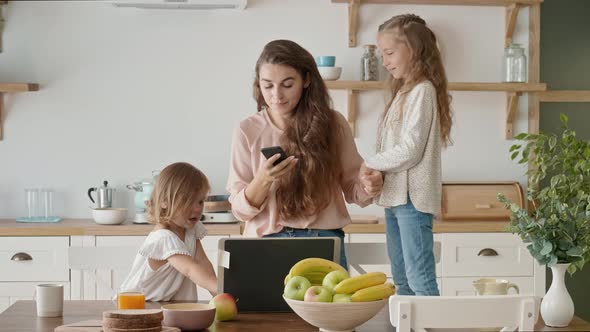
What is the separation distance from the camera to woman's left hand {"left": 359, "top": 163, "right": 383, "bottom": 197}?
2867mm

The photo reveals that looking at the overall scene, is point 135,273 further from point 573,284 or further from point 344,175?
point 573,284

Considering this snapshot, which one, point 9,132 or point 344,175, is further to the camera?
point 9,132

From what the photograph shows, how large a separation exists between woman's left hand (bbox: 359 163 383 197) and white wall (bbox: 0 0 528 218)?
1710 millimetres

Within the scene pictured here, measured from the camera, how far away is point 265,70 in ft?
8.75

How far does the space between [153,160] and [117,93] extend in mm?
381

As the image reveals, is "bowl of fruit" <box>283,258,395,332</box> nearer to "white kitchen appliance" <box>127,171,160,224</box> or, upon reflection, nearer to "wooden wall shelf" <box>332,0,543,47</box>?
"white kitchen appliance" <box>127,171,160,224</box>

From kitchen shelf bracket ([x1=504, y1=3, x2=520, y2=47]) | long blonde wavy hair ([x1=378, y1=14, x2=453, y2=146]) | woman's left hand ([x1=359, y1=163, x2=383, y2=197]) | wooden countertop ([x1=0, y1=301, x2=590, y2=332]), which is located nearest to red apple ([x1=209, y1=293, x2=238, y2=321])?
wooden countertop ([x1=0, y1=301, x2=590, y2=332])

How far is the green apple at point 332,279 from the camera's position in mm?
2092

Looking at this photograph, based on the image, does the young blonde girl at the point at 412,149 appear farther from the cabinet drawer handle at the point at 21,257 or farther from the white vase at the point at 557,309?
the cabinet drawer handle at the point at 21,257

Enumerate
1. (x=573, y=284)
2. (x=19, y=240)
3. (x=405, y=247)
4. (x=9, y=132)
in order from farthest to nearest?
1. (x=573, y=284)
2. (x=9, y=132)
3. (x=19, y=240)
4. (x=405, y=247)

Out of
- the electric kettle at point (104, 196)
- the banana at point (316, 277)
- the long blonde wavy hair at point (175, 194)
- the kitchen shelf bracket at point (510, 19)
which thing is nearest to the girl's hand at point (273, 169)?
the long blonde wavy hair at point (175, 194)

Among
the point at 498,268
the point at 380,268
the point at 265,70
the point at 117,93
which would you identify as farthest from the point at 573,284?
the point at 265,70

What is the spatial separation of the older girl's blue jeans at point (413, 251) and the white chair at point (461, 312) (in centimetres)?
101

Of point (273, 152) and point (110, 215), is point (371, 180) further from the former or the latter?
point (110, 215)
